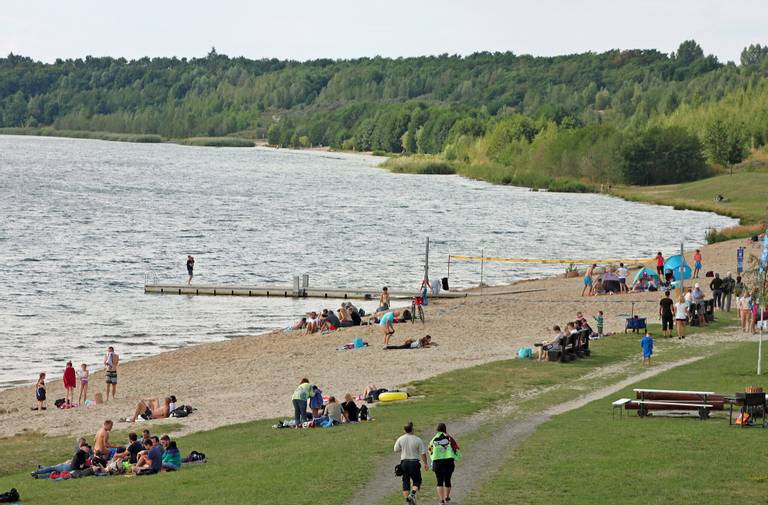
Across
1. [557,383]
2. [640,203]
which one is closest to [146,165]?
[640,203]

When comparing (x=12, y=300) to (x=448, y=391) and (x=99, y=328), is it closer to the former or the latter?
(x=99, y=328)

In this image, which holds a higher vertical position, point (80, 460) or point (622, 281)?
point (622, 281)

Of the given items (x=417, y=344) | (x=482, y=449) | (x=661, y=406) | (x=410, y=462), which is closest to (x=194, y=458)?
(x=482, y=449)

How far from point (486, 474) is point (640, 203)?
10072cm

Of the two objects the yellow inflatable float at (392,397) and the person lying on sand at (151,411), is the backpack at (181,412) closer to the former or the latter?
the person lying on sand at (151,411)

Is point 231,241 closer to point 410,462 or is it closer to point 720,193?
point 720,193

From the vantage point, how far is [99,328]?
44406 millimetres

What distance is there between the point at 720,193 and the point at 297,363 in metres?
83.2

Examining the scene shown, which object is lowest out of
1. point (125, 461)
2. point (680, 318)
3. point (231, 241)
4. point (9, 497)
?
point (9, 497)

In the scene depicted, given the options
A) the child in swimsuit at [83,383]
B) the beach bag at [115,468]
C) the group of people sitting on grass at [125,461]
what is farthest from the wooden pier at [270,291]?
the beach bag at [115,468]

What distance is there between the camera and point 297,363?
34.4 meters

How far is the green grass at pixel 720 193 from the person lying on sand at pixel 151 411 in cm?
6921

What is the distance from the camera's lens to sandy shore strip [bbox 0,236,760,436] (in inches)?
1095

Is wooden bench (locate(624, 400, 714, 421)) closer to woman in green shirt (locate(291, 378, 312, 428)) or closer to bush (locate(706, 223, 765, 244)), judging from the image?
woman in green shirt (locate(291, 378, 312, 428))
